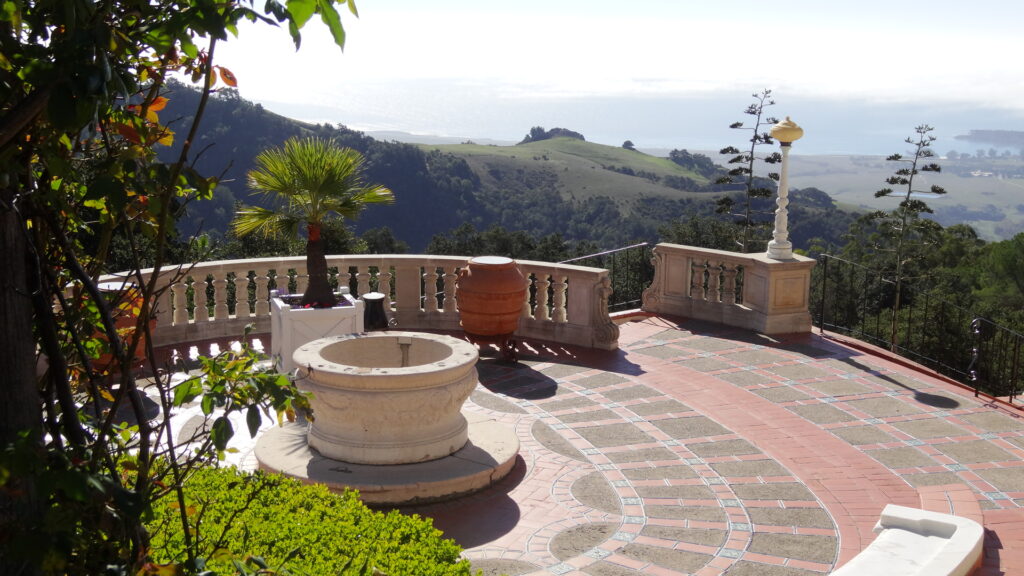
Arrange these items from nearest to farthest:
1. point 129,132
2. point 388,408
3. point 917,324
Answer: point 129,132 → point 388,408 → point 917,324

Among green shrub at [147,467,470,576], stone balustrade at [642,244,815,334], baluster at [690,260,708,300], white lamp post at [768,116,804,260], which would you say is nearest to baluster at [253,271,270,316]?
stone balustrade at [642,244,815,334]

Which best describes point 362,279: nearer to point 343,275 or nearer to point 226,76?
A: point 343,275

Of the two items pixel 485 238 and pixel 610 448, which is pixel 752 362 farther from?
pixel 485 238

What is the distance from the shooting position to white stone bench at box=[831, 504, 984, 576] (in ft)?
15.4

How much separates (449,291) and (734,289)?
366 cm

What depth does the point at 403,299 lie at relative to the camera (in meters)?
12.1

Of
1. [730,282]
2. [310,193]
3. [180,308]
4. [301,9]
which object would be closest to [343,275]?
[180,308]

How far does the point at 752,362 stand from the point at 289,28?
9.24 m

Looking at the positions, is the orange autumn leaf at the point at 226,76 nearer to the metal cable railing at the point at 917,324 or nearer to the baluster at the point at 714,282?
the baluster at the point at 714,282

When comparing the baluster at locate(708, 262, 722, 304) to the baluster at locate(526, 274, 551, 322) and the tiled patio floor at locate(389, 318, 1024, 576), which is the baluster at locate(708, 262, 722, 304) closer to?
the tiled patio floor at locate(389, 318, 1024, 576)

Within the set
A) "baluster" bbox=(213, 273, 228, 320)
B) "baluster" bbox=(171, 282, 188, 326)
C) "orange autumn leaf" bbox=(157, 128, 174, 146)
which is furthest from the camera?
"baluster" bbox=(213, 273, 228, 320)

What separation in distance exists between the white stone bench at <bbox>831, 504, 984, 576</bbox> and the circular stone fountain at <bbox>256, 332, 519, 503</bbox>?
291 cm

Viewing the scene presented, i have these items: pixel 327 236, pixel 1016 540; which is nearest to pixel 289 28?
pixel 1016 540

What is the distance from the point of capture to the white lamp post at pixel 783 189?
11.6 meters
